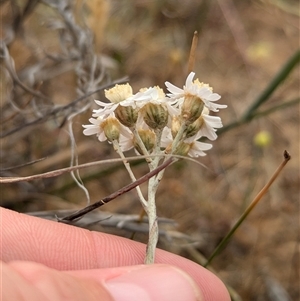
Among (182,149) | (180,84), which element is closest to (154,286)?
(182,149)

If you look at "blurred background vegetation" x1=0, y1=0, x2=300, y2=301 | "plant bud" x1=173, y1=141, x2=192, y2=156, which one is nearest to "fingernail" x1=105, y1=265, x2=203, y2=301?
"plant bud" x1=173, y1=141, x2=192, y2=156

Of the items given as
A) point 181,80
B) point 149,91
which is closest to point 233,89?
point 181,80

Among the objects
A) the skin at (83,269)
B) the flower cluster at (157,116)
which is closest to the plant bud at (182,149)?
the flower cluster at (157,116)

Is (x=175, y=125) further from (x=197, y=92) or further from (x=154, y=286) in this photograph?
(x=154, y=286)

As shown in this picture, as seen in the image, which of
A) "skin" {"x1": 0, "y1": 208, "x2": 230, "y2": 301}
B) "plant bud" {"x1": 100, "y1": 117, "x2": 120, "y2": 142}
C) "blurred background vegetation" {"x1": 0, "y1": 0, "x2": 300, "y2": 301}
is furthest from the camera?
"blurred background vegetation" {"x1": 0, "y1": 0, "x2": 300, "y2": 301}

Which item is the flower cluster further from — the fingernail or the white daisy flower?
the fingernail

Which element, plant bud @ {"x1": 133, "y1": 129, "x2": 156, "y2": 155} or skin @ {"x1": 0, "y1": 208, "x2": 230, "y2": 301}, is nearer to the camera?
skin @ {"x1": 0, "y1": 208, "x2": 230, "y2": 301}

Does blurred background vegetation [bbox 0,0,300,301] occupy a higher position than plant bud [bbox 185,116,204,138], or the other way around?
plant bud [bbox 185,116,204,138]

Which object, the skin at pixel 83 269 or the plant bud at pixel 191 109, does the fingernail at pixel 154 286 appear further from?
the plant bud at pixel 191 109

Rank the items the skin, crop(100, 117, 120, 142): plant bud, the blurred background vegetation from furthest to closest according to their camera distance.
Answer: the blurred background vegetation
crop(100, 117, 120, 142): plant bud
the skin
